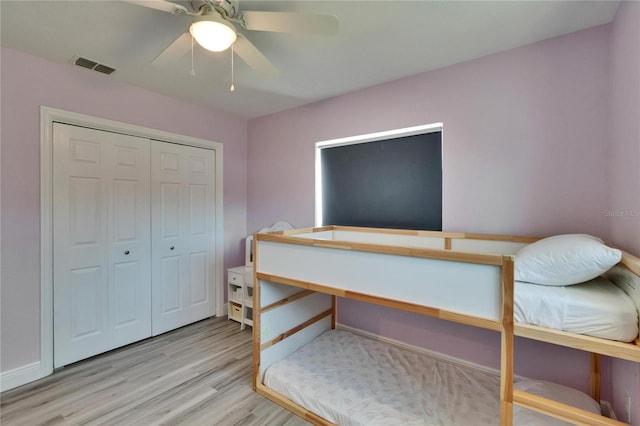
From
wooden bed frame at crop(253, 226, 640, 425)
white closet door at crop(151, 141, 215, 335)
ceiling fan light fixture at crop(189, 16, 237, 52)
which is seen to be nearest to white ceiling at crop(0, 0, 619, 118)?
ceiling fan light fixture at crop(189, 16, 237, 52)

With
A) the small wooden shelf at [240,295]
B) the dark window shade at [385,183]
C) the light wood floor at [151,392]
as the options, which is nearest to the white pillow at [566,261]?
the dark window shade at [385,183]

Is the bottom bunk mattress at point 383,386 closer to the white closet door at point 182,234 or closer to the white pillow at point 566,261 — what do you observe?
the white pillow at point 566,261

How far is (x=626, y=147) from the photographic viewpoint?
1407 mm

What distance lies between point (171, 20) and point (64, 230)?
5.94ft

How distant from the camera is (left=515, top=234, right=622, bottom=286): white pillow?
116 centimetres

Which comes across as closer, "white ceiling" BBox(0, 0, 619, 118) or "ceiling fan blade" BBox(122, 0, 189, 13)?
"ceiling fan blade" BBox(122, 0, 189, 13)

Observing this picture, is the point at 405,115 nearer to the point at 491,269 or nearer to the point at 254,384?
the point at 491,269

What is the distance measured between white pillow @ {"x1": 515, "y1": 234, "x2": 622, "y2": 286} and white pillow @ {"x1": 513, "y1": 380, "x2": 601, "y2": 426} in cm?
75

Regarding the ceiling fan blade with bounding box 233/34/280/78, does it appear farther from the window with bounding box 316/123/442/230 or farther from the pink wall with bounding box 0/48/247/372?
the pink wall with bounding box 0/48/247/372

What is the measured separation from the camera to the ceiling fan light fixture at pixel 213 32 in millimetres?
1278

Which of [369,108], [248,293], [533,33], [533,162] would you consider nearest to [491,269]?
[533,162]

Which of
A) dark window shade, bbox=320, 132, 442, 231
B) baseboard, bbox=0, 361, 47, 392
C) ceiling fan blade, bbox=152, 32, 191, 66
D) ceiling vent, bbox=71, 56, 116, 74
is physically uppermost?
ceiling vent, bbox=71, 56, 116, 74

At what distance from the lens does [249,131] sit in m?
3.50

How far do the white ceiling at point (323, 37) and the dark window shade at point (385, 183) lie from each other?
59 centimetres
